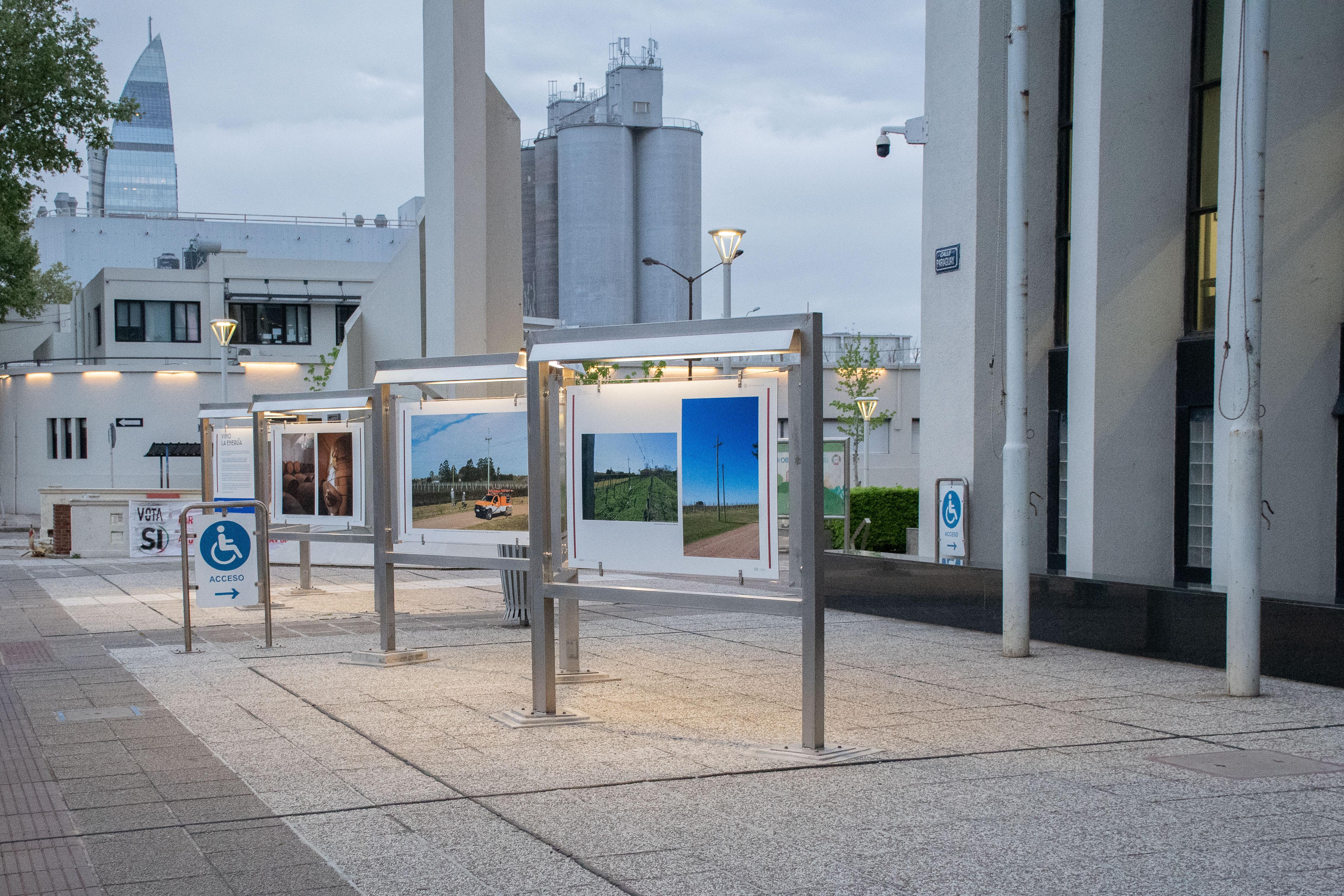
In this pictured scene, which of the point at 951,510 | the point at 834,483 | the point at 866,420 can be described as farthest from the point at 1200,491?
the point at 866,420

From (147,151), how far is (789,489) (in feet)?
606

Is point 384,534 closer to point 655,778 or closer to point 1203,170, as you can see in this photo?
point 655,778

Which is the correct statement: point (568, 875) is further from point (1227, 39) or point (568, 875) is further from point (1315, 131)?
point (1315, 131)

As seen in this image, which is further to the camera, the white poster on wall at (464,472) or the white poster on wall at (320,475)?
the white poster on wall at (320,475)

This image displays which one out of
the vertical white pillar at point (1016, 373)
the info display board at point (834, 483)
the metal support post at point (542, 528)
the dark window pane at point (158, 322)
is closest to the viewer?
the metal support post at point (542, 528)

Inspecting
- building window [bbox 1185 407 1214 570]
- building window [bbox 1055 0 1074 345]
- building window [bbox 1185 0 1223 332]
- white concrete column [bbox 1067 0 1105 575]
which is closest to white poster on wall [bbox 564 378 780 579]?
white concrete column [bbox 1067 0 1105 575]

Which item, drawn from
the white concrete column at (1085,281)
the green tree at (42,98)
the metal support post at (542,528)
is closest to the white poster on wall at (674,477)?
the metal support post at (542,528)

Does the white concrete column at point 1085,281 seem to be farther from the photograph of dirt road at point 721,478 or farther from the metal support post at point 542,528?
the metal support post at point 542,528

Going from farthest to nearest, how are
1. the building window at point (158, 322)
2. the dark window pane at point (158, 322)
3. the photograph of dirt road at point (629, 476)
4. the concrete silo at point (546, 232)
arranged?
the concrete silo at point (546, 232), the dark window pane at point (158, 322), the building window at point (158, 322), the photograph of dirt road at point (629, 476)

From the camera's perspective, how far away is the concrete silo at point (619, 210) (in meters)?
66.4

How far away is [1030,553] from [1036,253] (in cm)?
352

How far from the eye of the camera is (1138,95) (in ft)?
43.1

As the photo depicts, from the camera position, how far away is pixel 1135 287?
13.2 metres

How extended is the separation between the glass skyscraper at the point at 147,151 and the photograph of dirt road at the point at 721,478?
17561cm
